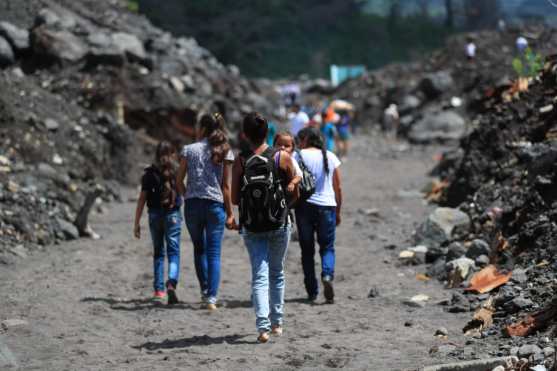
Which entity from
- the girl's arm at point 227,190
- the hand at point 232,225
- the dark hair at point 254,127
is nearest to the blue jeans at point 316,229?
the girl's arm at point 227,190

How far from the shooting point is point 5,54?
20.2 meters

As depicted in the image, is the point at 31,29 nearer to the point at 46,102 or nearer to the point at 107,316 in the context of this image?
the point at 46,102

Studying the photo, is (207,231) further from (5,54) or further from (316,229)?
(5,54)

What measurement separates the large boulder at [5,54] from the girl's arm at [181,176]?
1265 centimetres

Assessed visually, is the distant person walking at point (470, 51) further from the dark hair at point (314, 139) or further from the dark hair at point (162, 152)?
the dark hair at point (162, 152)

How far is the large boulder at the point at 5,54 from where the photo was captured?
20234mm

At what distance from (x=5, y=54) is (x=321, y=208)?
1301cm

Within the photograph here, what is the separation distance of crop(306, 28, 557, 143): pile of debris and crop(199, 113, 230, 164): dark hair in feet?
78.0

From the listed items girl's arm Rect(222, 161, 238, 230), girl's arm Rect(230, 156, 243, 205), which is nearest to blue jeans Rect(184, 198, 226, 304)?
girl's arm Rect(222, 161, 238, 230)

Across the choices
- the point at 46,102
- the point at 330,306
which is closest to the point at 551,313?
the point at 330,306

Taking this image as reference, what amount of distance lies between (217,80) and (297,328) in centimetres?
1971

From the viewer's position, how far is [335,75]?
53.3 meters

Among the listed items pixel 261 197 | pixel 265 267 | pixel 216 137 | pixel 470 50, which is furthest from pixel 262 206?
pixel 470 50

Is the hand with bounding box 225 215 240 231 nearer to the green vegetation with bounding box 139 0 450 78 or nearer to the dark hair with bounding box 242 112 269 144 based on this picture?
the dark hair with bounding box 242 112 269 144
